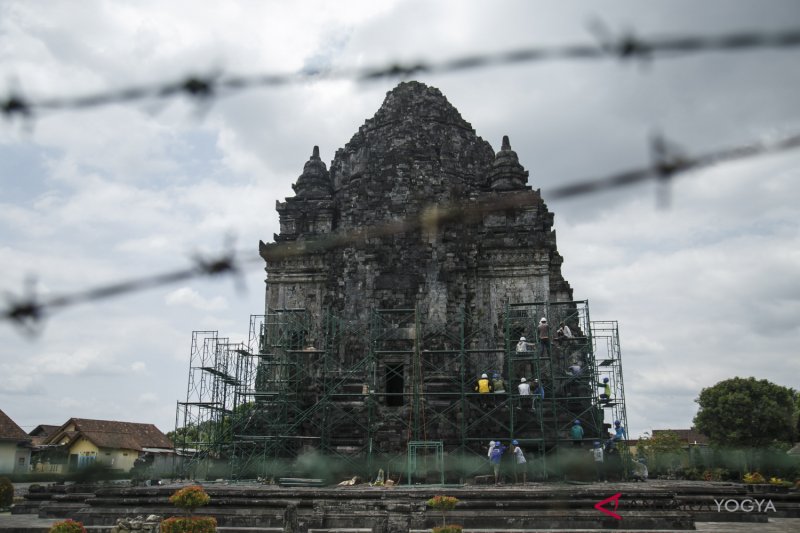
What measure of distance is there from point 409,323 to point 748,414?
25.3 metres

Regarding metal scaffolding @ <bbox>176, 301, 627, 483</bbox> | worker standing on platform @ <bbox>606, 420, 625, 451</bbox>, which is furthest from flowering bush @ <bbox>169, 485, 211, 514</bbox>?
worker standing on platform @ <bbox>606, 420, 625, 451</bbox>

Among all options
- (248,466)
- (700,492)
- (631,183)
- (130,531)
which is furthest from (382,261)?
(631,183)

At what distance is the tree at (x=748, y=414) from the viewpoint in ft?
127

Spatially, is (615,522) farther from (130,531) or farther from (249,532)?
(130,531)

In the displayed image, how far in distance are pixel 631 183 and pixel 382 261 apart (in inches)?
869

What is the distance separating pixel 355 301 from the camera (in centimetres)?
2477

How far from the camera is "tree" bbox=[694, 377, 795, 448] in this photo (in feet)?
127

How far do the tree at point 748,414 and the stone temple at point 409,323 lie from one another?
1771cm

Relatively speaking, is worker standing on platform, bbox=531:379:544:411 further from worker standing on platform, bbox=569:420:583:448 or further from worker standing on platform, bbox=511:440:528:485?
worker standing on platform, bbox=511:440:528:485

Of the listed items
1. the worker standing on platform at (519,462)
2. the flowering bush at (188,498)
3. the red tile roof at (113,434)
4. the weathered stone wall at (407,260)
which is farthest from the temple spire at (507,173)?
the red tile roof at (113,434)

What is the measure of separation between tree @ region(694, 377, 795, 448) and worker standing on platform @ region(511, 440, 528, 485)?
24617mm

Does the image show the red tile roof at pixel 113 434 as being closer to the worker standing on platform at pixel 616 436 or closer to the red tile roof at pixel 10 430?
the red tile roof at pixel 10 430

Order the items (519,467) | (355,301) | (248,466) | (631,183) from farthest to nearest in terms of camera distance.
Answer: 1. (355,301)
2. (248,466)
3. (519,467)
4. (631,183)

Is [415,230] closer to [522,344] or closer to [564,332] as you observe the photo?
[522,344]
